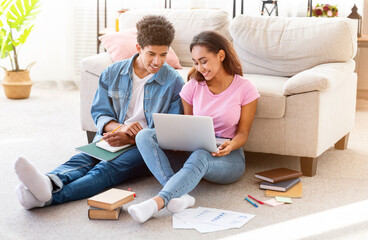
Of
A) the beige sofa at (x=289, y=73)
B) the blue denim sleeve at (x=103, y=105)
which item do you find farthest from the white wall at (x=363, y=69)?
the blue denim sleeve at (x=103, y=105)

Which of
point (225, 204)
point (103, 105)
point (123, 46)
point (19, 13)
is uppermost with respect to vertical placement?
point (19, 13)

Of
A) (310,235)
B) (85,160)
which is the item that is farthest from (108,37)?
(310,235)

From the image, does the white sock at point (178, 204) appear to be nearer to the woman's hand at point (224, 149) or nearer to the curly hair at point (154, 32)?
the woman's hand at point (224, 149)

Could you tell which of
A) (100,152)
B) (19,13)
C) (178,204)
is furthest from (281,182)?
(19,13)

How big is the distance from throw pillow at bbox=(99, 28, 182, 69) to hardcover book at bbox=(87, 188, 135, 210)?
3.71ft

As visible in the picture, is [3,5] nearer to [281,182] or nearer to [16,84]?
[16,84]

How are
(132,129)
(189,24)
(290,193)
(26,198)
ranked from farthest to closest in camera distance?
(189,24)
(132,129)
(290,193)
(26,198)

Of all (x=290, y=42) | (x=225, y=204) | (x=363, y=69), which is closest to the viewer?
(x=225, y=204)

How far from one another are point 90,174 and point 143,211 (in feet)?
1.40

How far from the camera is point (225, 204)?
2344 millimetres

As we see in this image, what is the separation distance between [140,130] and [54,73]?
2.68 m

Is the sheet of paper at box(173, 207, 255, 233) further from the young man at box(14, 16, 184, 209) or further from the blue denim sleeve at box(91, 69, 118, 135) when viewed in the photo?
the blue denim sleeve at box(91, 69, 118, 135)

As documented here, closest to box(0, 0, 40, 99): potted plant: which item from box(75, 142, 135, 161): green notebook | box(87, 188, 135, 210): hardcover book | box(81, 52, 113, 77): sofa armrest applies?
box(81, 52, 113, 77): sofa armrest

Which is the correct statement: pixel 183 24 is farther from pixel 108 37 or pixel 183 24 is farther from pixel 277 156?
pixel 277 156
